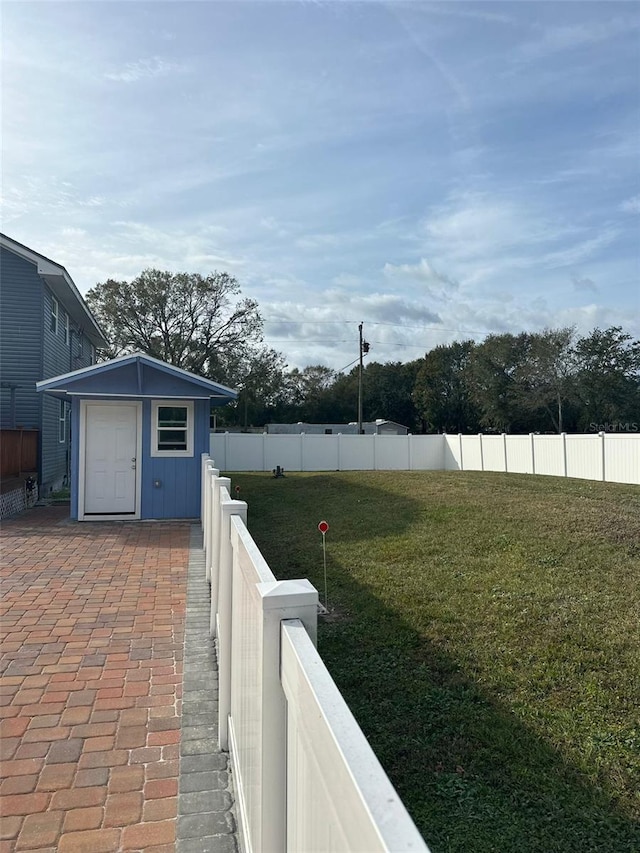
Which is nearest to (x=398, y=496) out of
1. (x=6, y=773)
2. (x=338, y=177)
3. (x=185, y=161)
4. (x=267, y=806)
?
(x=338, y=177)

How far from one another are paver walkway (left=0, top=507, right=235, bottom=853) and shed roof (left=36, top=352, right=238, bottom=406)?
348 centimetres

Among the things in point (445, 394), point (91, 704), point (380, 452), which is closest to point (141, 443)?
point (91, 704)

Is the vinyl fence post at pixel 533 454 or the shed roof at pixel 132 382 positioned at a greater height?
the shed roof at pixel 132 382

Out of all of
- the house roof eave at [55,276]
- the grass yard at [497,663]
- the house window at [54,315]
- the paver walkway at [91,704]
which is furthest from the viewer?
the house window at [54,315]

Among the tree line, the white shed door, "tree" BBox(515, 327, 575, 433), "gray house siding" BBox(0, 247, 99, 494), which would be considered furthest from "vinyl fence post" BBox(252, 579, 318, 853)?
"tree" BBox(515, 327, 575, 433)

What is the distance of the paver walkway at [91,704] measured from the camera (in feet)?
7.90

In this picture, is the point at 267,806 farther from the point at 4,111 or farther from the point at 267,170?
the point at 267,170

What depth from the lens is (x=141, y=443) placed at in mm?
9805

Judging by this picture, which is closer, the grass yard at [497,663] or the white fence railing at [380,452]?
the grass yard at [497,663]

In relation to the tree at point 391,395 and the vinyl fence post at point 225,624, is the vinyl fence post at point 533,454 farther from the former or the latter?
the tree at point 391,395

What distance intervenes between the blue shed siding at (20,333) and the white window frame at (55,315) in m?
1.14

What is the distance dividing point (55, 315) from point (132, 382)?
6537 millimetres

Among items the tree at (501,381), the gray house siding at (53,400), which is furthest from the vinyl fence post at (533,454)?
the tree at (501,381)
